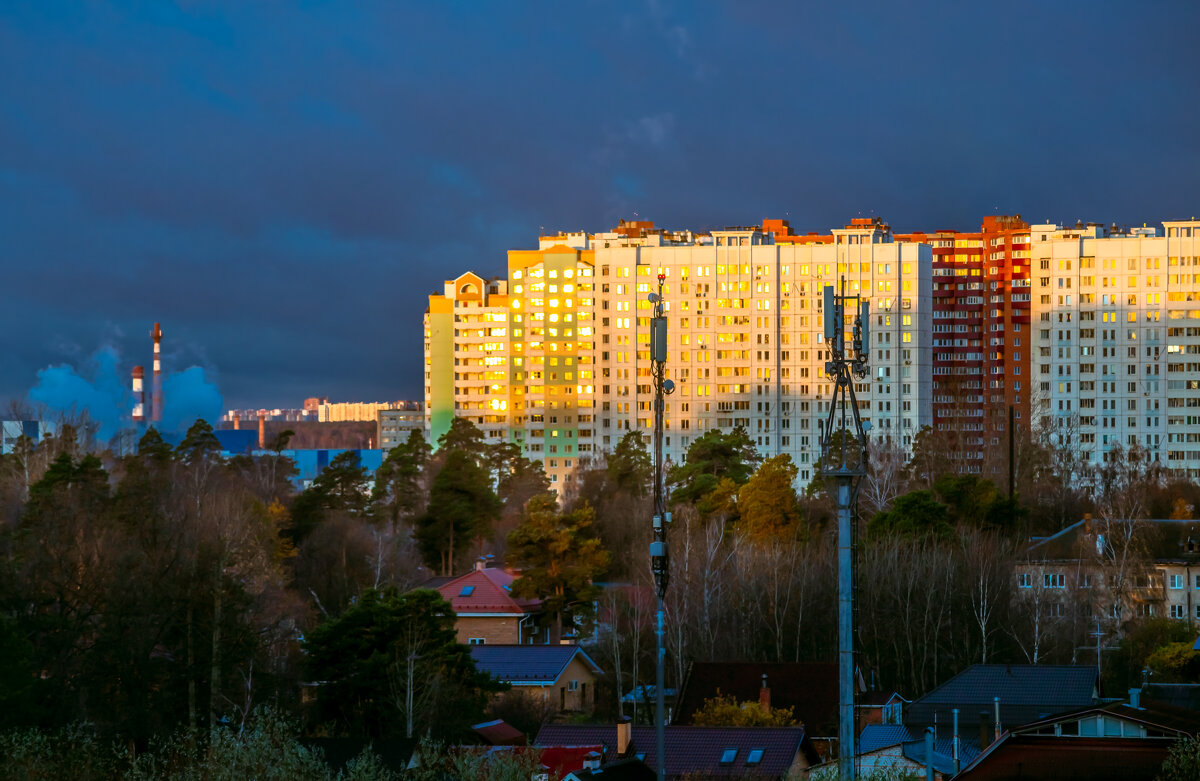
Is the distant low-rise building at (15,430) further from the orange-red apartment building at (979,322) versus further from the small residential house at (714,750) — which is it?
the small residential house at (714,750)

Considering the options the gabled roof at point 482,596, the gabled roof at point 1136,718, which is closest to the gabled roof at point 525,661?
the gabled roof at point 482,596

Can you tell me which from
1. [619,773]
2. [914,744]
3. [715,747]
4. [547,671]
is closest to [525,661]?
[547,671]

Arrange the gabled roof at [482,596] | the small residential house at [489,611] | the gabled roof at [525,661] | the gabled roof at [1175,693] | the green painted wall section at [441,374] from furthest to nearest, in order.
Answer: the green painted wall section at [441,374] → the gabled roof at [482,596] → the small residential house at [489,611] → the gabled roof at [525,661] → the gabled roof at [1175,693]

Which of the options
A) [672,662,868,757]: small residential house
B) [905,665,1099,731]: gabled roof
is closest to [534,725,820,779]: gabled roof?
[905,665,1099,731]: gabled roof

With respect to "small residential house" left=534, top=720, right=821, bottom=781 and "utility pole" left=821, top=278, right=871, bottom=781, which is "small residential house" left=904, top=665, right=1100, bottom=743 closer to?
"small residential house" left=534, top=720, right=821, bottom=781

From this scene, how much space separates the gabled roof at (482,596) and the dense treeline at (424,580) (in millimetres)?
629

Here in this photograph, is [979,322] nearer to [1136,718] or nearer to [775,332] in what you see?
[775,332]

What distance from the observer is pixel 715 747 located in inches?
1307

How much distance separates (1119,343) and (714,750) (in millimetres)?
97837

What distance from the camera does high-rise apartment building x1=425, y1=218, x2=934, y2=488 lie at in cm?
12294

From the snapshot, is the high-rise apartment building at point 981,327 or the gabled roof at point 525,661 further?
the high-rise apartment building at point 981,327

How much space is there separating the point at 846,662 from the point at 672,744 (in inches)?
500

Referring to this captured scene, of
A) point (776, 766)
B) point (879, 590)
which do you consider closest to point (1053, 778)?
point (776, 766)

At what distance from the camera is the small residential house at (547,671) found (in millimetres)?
47531
